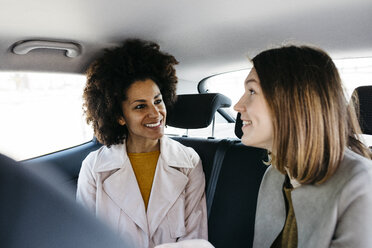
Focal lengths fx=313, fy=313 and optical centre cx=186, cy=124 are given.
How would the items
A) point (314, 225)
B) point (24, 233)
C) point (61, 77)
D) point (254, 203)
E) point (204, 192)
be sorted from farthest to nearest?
1. point (61, 77)
2. point (204, 192)
3. point (254, 203)
4. point (314, 225)
5. point (24, 233)

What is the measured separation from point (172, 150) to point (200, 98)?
16.1 inches

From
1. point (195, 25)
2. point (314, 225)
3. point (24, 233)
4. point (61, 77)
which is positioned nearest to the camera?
point (24, 233)

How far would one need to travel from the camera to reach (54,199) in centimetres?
40

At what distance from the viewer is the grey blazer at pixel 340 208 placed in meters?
0.89

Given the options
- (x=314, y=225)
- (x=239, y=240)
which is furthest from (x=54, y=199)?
(x=239, y=240)

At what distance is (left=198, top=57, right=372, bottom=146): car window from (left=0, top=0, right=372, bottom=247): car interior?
0.02 meters

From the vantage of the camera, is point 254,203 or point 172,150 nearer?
point 254,203

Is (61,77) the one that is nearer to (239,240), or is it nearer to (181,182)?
(181,182)

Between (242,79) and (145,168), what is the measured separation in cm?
125

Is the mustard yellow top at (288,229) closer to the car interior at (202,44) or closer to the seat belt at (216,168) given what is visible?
the car interior at (202,44)

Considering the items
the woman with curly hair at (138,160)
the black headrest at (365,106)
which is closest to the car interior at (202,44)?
the black headrest at (365,106)

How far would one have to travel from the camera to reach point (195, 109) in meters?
2.00

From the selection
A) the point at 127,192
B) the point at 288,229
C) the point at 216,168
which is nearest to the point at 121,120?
the point at 127,192

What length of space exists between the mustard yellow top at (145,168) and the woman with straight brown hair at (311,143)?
75 centimetres
